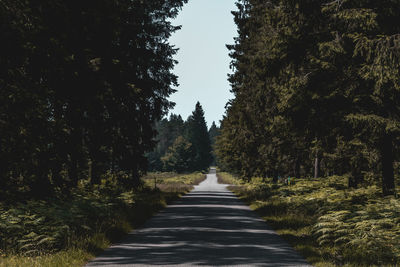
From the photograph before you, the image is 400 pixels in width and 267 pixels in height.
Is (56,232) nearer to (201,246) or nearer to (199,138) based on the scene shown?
(201,246)

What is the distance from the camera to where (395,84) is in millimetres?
11320

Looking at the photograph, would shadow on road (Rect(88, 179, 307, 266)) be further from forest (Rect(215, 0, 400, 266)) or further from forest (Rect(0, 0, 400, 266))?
forest (Rect(215, 0, 400, 266))

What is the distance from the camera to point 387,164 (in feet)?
45.5

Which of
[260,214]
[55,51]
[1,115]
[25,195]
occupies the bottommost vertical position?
[260,214]

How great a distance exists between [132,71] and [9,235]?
44.7 feet

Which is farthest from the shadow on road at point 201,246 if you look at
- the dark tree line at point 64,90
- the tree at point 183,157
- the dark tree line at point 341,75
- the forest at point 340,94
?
the tree at point 183,157

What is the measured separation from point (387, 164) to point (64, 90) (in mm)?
10993

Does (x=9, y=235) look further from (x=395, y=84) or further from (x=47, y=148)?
(x=395, y=84)

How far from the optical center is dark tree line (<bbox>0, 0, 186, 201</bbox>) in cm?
880

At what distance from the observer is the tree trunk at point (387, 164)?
44.7ft

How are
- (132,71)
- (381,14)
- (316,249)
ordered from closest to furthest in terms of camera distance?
1. (316,249)
2. (381,14)
3. (132,71)

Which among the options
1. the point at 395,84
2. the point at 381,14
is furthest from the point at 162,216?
A: the point at 381,14

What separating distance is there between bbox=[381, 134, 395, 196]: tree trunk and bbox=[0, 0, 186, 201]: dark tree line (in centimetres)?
1003

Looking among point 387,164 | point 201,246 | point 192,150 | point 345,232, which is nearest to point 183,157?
point 192,150
